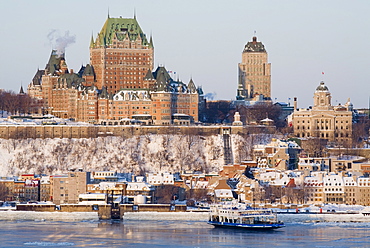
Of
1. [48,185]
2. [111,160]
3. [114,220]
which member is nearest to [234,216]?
[114,220]

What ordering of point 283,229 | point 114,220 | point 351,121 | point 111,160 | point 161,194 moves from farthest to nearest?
1. point 351,121
2. point 111,160
3. point 161,194
4. point 114,220
5. point 283,229

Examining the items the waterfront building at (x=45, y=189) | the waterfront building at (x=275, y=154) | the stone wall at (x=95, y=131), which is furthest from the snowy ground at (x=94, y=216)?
the stone wall at (x=95, y=131)

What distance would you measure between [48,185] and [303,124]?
4971 centimetres

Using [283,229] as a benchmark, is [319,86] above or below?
above

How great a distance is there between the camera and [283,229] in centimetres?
12812

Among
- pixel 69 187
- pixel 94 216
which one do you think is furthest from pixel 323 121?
pixel 94 216

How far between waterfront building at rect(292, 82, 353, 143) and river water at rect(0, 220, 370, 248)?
56811mm

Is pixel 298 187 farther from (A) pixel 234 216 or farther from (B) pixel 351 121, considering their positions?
Result: (B) pixel 351 121

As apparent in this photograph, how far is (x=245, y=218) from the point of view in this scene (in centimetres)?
12925

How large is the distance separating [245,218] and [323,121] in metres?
63.1

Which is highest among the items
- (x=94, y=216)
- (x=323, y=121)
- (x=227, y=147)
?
(x=323, y=121)

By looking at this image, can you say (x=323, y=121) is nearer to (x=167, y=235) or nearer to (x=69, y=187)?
(x=69, y=187)

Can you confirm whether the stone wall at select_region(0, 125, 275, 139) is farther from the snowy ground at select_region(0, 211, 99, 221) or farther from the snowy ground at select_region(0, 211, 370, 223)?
the snowy ground at select_region(0, 211, 370, 223)

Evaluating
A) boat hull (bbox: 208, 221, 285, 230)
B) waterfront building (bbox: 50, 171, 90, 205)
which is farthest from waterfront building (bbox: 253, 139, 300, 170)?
boat hull (bbox: 208, 221, 285, 230)
